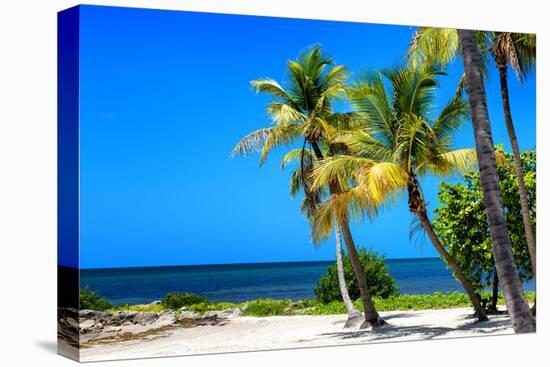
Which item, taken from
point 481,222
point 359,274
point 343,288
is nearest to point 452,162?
point 481,222

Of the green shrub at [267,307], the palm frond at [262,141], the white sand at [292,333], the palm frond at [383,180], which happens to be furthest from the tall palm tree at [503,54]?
the green shrub at [267,307]

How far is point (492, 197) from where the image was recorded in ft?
33.5

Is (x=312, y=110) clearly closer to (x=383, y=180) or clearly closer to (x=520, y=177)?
(x=383, y=180)

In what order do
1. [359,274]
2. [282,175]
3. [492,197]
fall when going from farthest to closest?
[359,274], [282,175], [492,197]

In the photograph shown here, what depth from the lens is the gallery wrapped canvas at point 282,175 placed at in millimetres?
11359

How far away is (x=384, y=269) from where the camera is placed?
14500 millimetres

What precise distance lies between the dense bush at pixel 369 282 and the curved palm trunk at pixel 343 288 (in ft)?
0.59

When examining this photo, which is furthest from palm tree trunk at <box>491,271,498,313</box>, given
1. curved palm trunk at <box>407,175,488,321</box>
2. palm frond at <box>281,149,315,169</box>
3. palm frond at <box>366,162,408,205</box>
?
palm frond at <box>281,149,315,169</box>

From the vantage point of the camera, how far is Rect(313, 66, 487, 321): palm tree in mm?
13258

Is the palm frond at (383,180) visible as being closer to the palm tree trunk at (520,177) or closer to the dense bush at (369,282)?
the dense bush at (369,282)

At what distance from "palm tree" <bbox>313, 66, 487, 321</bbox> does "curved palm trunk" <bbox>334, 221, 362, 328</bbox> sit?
3.50 ft

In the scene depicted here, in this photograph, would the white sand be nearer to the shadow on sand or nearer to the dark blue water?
the shadow on sand

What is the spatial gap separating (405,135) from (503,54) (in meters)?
2.23

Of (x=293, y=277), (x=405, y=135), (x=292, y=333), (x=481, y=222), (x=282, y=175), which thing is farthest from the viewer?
(x=293, y=277)
